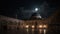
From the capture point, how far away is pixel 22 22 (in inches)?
409

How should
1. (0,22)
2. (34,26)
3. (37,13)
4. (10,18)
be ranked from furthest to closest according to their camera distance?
(37,13) < (10,18) < (34,26) < (0,22)

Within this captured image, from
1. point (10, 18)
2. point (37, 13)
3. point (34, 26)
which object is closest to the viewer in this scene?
point (34, 26)

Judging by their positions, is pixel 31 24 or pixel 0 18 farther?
pixel 31 24

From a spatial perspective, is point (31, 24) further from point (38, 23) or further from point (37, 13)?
point (37, 13)

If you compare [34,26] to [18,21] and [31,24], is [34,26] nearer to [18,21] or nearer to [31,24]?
[31,24]

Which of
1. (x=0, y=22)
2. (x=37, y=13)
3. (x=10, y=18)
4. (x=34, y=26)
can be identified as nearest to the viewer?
(x=0, y=22)

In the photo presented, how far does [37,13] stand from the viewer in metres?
12.5

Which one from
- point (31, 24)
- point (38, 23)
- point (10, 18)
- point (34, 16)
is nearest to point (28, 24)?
point (31, 24)

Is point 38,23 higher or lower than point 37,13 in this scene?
lower

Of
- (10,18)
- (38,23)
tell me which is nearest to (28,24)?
(38,23)

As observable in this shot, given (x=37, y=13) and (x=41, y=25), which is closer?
(x=41, y=25)

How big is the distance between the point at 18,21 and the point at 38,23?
1775 mm

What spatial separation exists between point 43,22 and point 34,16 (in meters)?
3.43

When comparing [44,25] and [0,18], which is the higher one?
[0,18]
